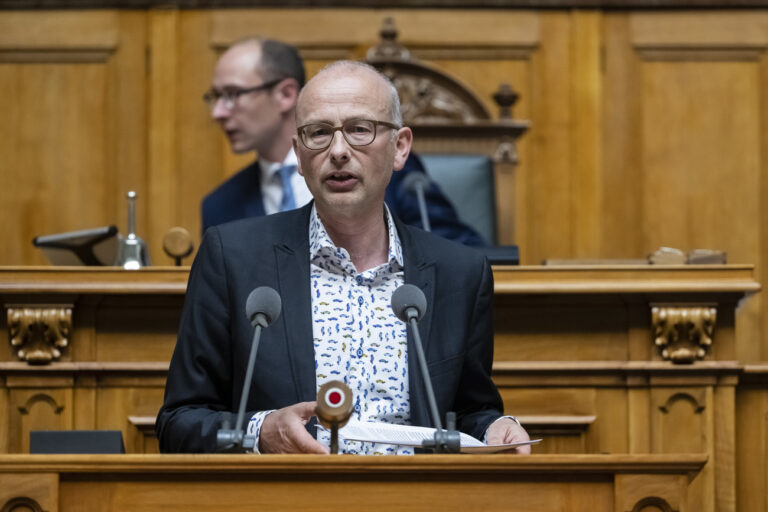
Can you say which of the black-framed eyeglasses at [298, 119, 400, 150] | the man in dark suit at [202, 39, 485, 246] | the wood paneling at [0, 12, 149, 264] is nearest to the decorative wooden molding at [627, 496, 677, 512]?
the black-framed eyeglasses at [298, 119, 400, 150]

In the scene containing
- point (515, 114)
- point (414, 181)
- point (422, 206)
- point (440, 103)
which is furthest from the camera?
point (515, 114)

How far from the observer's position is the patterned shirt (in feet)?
7.13

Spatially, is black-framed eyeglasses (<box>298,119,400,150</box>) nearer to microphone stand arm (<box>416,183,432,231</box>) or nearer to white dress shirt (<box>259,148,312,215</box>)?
microphone stand arm (<box>416,183,432,231</box>)

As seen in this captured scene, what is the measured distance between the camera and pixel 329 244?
2.26 meters

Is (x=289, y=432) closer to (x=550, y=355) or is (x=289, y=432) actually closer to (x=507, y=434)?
(x=507, y=434)

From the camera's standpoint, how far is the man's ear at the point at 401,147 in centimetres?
237

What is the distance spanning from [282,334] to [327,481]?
51cm

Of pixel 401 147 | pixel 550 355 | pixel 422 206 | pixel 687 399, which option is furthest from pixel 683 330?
pixel 401 147

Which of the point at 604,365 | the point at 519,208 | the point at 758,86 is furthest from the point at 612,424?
the point at 758,86

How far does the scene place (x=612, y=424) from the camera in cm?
289

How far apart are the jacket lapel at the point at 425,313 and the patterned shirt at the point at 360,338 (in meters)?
0.03

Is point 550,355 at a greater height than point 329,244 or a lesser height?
A: lesser

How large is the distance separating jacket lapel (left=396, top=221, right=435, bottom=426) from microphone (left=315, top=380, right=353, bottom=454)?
426mm

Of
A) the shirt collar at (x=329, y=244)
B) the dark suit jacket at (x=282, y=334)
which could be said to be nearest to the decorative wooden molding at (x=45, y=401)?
the dark suit jacket at (x=282, y=334)
